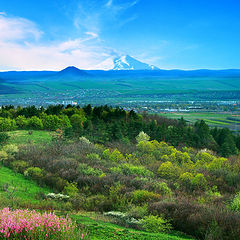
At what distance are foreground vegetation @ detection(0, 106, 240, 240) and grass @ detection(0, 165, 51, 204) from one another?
2.28 ft

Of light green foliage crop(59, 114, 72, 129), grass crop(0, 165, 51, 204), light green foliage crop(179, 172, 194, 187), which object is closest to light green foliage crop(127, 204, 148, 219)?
grass crop(0, 165, 51, 204)

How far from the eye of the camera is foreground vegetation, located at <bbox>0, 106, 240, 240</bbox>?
10.1 m

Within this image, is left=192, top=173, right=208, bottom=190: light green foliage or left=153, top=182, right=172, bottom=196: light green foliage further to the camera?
left=192, top=173, right=208, bottom=190: light green foliage

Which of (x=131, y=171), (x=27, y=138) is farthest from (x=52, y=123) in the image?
(x=131, y=171)

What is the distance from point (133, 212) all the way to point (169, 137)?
45653 mm

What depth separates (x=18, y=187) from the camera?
750 inches

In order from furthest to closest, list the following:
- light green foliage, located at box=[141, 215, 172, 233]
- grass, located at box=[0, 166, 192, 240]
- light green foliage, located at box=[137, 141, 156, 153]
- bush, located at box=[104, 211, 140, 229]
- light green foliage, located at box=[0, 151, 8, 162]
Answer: light green foliage, located at box=[137, 141, 156, 153], light green foliage, located at box=[0, 151, 8, 162], bush, located at box=[104, 211, 140, 229], light green foliage, located at box=[141, 215, 172, 233], grass, located at box=[0, 166, 192, 240]

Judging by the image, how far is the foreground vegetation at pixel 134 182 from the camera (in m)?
10.1

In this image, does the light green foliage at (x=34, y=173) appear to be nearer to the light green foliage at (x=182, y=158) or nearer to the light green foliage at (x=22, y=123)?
the light green foliage at (x=182, y=158)

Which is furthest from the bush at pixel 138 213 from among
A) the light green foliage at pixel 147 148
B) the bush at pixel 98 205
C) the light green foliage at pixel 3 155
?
the light green foliage at pixel 147 148

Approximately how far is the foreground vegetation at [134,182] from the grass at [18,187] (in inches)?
27.3

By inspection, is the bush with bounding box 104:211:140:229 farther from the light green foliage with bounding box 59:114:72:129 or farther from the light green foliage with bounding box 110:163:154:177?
the light green foliage with bounding box 59:114:72:129

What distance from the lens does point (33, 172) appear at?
23375 mm

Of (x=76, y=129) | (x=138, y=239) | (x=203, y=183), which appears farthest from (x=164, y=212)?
(x=76, y=129)
